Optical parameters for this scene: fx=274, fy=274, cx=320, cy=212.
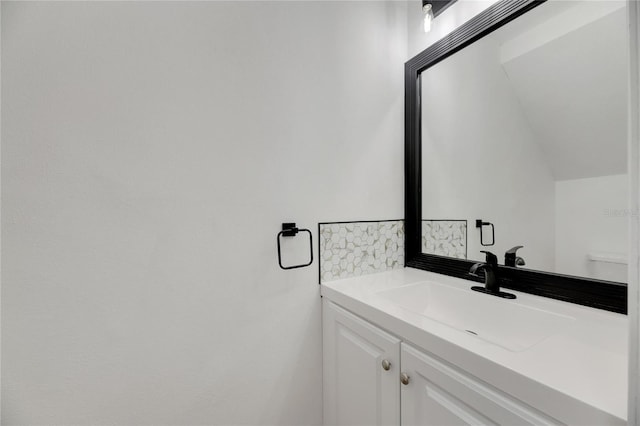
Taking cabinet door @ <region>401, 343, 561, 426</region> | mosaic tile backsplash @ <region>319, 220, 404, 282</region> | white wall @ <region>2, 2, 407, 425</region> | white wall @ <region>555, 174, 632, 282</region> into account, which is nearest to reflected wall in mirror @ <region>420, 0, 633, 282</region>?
white wall @ <region>555, 174, 632, 282</region>

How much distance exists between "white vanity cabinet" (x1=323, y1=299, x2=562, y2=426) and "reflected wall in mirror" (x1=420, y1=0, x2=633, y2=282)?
1.96 ft

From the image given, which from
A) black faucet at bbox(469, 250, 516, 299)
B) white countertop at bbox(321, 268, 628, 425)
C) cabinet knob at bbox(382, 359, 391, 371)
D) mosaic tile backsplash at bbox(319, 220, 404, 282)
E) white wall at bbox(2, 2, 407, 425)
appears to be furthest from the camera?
mosaic tile backsplash at bbox(319, 220, 404, 282)

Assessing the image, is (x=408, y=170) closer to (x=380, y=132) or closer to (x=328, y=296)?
(x=380, y=132)

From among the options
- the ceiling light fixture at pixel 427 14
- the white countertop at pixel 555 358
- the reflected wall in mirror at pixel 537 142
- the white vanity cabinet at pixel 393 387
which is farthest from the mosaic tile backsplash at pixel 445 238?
the ceiling light fixture at pixel 427 14

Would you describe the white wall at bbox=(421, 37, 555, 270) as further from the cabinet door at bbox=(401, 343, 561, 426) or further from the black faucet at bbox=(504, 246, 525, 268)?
the cabinet door at bbox=(401, 343, 561, 426)

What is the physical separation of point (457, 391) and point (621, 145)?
86 centimetres

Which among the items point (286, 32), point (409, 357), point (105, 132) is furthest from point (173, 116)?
point (409, 357)

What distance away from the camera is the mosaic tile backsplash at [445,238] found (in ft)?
4.10

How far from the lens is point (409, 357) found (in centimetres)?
78

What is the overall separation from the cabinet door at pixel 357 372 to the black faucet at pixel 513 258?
1.92ft

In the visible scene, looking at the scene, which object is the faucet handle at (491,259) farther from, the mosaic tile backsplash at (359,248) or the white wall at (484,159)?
the mosaic tile backsplash at (359,248)

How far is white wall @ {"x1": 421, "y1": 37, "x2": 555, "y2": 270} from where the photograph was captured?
1028mm

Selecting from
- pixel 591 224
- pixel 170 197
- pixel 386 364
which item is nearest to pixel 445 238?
pixel 591 224

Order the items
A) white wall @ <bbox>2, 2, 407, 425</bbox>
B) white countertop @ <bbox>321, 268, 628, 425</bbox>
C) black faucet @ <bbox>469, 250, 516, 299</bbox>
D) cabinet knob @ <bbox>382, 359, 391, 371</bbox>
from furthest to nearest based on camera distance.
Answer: black faucet @ <bbox>469, 250, 516, 299</bbox>
cabinet knob @ <bbox>382, 359, 391, 371</bbox>
white wall @ <bbox>2, 2, 407, 425</bbox>
white countertop @ <bbox>321, 268, 628, 425</bbox>
